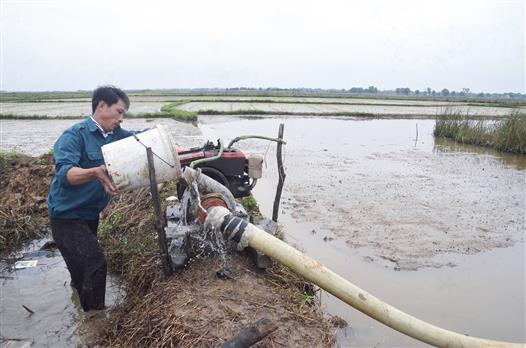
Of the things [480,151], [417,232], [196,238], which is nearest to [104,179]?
[196,238]

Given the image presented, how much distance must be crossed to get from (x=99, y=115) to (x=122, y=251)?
1890mm

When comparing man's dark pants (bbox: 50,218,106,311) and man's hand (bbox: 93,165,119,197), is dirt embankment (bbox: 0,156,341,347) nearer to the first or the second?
man's dark pants (bbox: 50,218,106,311)

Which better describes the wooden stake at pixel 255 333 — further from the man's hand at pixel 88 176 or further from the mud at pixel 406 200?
the mud at pixel 406 200

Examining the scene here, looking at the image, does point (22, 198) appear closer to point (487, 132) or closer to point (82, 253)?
point (82, 253)

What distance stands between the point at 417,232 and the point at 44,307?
4773 millimetres

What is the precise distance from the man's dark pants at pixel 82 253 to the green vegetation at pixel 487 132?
13882mm

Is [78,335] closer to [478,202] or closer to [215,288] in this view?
[215,288]

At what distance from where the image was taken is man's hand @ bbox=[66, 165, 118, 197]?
2715 millimetres

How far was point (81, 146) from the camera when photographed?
3.04 metres

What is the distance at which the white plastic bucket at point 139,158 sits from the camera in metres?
2.84

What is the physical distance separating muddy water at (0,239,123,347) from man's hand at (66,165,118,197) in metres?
1.33

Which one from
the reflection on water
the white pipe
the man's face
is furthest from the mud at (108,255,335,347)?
the reflection on water

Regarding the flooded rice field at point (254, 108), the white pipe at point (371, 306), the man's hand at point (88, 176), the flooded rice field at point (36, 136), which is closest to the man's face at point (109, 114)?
the man's hand at point (88, 176)

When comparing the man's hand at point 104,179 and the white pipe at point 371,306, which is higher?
the man's hand at point 104,179
